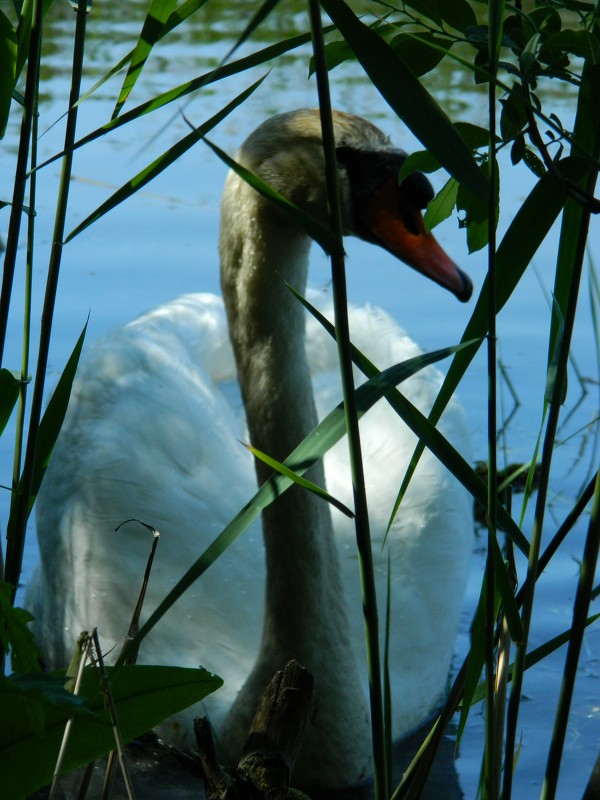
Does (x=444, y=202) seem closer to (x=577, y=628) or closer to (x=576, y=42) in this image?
(x=576, y=42)

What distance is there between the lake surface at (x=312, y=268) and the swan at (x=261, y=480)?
0.29m

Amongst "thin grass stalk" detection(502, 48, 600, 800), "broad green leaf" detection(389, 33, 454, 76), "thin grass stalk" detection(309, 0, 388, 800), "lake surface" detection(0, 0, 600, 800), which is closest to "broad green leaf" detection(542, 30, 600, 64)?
"thin grass stalk" detection(502, 48, 600, 800)

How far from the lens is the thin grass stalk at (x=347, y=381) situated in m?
1.17

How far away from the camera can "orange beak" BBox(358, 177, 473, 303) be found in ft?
8.79

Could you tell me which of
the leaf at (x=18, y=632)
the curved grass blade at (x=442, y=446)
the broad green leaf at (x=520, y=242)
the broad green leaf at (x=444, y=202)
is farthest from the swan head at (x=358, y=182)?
the leaf at (x=18, y=632)

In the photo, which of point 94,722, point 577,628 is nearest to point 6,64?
point 94,722

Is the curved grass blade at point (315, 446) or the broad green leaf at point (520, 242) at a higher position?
the broad green leaf at point (520, 242)

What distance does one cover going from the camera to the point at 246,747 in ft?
4.55

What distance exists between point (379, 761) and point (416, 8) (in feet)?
2.68

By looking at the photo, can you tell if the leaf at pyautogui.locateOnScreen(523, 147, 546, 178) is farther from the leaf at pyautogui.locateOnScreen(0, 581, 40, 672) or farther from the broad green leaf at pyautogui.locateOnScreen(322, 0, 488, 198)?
the leaf at pyautogui.locateOnScreen(0, 581, 40, 672)

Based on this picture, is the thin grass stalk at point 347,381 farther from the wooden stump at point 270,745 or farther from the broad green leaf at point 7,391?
the broad green leaf at point 7,391

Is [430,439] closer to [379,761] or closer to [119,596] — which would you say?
[379,761]

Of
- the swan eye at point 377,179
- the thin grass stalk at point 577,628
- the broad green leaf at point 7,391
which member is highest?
the swan eye at point 377,179

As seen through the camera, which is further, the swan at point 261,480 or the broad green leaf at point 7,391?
the swan at point 261,480
